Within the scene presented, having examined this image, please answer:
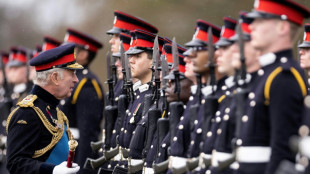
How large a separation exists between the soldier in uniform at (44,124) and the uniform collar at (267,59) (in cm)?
193

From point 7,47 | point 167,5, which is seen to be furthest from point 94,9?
point 7,47

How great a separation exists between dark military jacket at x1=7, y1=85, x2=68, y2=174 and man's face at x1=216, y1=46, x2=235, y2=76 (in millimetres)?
1569

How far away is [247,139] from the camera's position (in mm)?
5066

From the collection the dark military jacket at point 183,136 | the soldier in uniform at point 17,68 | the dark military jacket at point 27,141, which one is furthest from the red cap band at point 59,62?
the soldier in uniform at point 17,68

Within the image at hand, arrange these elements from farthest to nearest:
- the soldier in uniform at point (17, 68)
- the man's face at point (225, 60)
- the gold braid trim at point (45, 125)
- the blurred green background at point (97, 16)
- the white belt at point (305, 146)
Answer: the soldier in uniform at point (17, 68) < the blurred green background at point (97, 16) < the gold braid trim at point (45, 125) < the man's face at point (225, 60) < the white belt at point (305, 146)

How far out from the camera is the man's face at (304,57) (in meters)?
7.39

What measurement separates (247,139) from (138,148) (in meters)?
2.61

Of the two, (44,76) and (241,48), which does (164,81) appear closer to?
(44,76)

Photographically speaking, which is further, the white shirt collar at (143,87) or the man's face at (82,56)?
the man's face at (82,56)

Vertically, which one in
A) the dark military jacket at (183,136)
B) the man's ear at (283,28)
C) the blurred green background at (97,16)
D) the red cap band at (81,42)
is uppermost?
the blurred green background at (97,16)

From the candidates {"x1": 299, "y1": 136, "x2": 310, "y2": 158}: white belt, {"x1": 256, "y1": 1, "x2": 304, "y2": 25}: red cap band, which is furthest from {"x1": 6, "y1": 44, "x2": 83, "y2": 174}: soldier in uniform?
{"x1": 299, "y1": 136, "x2": 310, "y2": 158}: white belt

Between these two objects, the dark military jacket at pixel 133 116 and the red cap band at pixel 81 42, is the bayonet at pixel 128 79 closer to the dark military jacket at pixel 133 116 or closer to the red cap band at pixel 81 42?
the dark military jacket at pixel 133 116

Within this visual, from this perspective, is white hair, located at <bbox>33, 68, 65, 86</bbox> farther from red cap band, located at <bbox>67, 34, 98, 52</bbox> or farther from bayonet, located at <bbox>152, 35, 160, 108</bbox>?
red cap band, located at <bbox>67, 34, 98, 52</bbox>

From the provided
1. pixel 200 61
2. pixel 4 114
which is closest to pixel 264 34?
pixel 200 61
